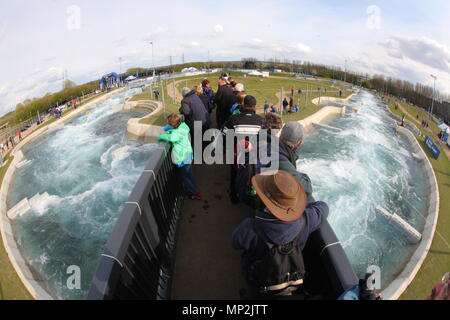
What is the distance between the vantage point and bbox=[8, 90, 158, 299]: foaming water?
11.6 metres

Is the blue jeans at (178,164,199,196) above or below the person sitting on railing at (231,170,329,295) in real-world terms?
below

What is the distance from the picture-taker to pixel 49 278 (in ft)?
35.6

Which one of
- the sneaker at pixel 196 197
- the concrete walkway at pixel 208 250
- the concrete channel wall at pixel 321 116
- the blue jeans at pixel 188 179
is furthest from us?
the concrete channel wall at pixel 321 116

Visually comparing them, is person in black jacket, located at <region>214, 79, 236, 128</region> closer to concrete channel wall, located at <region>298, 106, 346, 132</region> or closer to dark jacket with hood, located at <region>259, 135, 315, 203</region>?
dark jacket with hood, located at <region>259, 135, 315, 203</region>

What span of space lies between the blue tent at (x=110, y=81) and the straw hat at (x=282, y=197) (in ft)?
215

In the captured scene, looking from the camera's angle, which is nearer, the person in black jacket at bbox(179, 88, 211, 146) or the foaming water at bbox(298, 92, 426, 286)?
the person in black jacket at bbox(179, 88, 211, 146)

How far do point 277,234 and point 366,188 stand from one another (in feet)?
59.5

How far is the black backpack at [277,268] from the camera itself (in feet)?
6.31

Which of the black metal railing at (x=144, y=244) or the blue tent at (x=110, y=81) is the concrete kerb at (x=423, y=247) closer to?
the black metal railing at (x=144, y=244)

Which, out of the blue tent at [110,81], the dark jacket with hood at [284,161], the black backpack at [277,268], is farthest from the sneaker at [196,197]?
the blue tent at [110,81]

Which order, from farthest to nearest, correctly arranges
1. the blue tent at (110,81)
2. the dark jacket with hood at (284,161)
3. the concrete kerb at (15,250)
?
the blue tent at (110,81), the concrete kerb at (15,250), the dark jacket with hood at (284,161)

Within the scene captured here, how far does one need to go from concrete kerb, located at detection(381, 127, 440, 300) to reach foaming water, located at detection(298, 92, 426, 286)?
39 centimetres

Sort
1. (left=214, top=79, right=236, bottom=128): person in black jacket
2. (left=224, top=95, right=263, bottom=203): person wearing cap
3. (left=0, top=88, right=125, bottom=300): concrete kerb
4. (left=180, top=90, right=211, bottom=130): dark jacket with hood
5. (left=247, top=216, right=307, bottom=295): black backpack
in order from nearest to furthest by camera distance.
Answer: (left=247, top=216, right=307, bottom=295): black backpack
(left=224, top=95, right=263, bottom=203): person wearing cap
(left=180, top=90, right=211, bottom=130): dark jacket with hood
(left=214, top=79, right=236, bottom=128): person in black jacket
(left=0, top=88, right=125, bottom=300): concrete kerb

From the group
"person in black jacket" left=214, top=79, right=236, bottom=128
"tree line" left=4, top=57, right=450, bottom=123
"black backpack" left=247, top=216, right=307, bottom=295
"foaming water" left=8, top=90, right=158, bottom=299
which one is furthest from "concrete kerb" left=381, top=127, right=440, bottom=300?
"tree line" left=4, top=57, right=450, bottom=123
